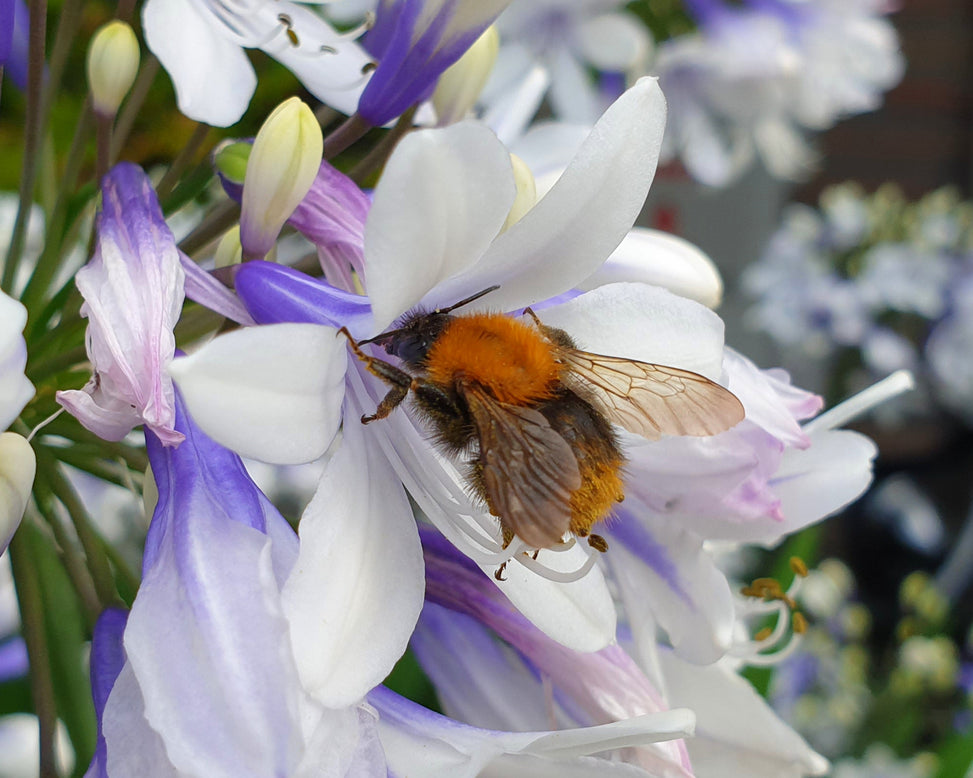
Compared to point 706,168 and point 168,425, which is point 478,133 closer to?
point 168,425

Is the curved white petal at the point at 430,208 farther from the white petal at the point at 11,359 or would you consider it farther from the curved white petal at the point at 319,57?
the curved white petal at the point at 319,57

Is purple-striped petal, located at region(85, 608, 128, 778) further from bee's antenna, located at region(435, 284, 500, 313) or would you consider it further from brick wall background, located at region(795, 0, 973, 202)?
brick wall background, located at region(795, 0, 973, 202)

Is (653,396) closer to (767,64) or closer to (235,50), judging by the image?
(235,50)

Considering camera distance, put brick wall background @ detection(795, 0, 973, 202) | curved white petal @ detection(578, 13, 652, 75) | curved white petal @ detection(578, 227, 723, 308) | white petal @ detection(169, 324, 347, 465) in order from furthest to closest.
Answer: brick wall background @ detection(795, 0, 973, 202)
curved white petal @ detection(578, 13, 652, 75)
curved white petal @ detection(578, 227, 723, 308)
white petal @ detection(169, 324, 347, 465)

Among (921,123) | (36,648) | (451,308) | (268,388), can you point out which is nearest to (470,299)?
(451,308)

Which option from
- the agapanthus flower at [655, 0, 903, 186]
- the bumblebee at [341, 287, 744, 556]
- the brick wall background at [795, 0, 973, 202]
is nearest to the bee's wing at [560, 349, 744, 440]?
the bumblebee at [341, 287, 744, 556]

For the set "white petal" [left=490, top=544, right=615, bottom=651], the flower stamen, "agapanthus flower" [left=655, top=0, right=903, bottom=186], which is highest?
"white petal" [left=490, top=544, right=615, bottom=651]

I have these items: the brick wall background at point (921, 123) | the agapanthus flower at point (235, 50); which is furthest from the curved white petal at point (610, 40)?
the brick wall background at point (921, 123)
